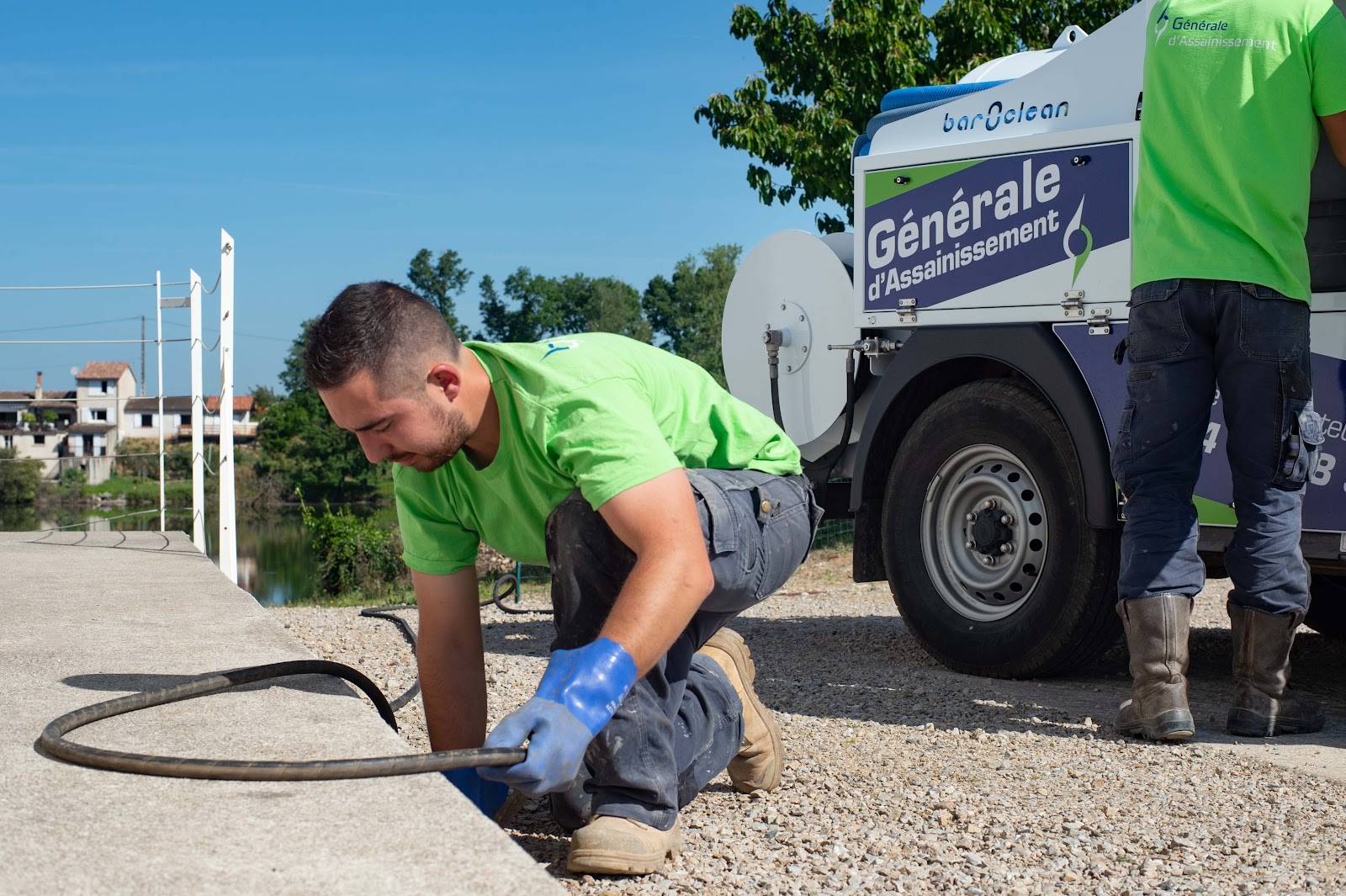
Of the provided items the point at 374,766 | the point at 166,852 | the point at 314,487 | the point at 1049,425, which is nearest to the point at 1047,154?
the point at 1049,425

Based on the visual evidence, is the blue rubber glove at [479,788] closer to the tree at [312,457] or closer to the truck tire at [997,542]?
the truck tire at [997,542]

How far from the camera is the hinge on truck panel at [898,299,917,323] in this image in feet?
15.7

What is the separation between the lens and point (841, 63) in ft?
46.5

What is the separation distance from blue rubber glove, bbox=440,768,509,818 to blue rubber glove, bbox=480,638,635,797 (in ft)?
1.84

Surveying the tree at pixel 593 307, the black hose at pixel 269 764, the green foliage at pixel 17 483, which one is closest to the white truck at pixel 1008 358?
the black hose at pixel 269 764

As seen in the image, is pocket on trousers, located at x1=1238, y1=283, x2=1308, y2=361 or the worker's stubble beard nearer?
the worker's stubble beard

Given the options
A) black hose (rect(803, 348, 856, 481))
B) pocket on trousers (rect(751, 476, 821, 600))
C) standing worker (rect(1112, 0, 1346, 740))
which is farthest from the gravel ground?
black hose (rect(803, 348, 856, 481))

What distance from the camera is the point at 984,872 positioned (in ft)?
8.08

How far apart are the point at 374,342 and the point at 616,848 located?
103cm

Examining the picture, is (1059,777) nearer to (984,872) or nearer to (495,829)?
(984,872)

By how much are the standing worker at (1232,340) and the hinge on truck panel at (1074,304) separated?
23.9 inches

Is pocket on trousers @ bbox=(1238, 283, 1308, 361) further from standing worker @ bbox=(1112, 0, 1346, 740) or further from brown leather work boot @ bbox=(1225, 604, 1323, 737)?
brown leather work boot @ bbox=(1225, 604, 1323, 737)

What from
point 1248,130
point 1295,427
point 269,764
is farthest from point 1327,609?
point 269,764

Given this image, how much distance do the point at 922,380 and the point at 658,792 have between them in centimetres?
273
